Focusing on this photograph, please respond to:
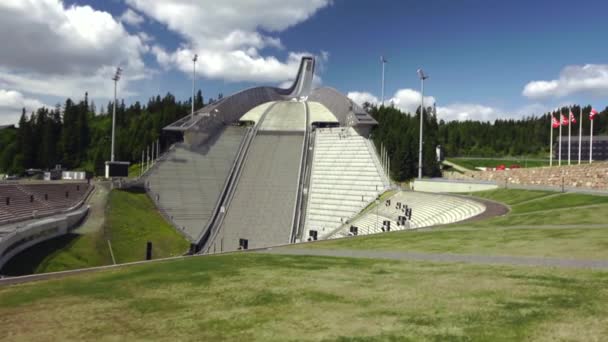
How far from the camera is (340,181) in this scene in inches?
2111

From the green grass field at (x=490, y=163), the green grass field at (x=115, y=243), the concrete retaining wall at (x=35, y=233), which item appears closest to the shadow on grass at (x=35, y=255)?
the green grass field at (x=115, y=243)

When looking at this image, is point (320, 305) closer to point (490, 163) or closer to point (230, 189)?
point (230, 189)

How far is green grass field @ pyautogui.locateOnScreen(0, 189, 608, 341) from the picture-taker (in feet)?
27.0

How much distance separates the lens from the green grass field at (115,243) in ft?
85.2

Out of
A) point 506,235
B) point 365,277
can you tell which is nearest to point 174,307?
point 365,277

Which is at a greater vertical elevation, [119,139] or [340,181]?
[119,139]

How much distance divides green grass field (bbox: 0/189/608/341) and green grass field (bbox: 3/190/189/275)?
13295 millimetres

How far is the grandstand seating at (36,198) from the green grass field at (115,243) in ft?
11.3

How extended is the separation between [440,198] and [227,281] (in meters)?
30.9

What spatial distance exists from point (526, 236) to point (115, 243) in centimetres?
2812

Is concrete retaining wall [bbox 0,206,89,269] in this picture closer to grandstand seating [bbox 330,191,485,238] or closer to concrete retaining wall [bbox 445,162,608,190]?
grandstand seating [bbox 330,191,485,238]

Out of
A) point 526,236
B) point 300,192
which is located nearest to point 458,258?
point 526,236

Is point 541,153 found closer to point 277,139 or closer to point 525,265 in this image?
point 277,139

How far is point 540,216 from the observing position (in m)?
24.5
